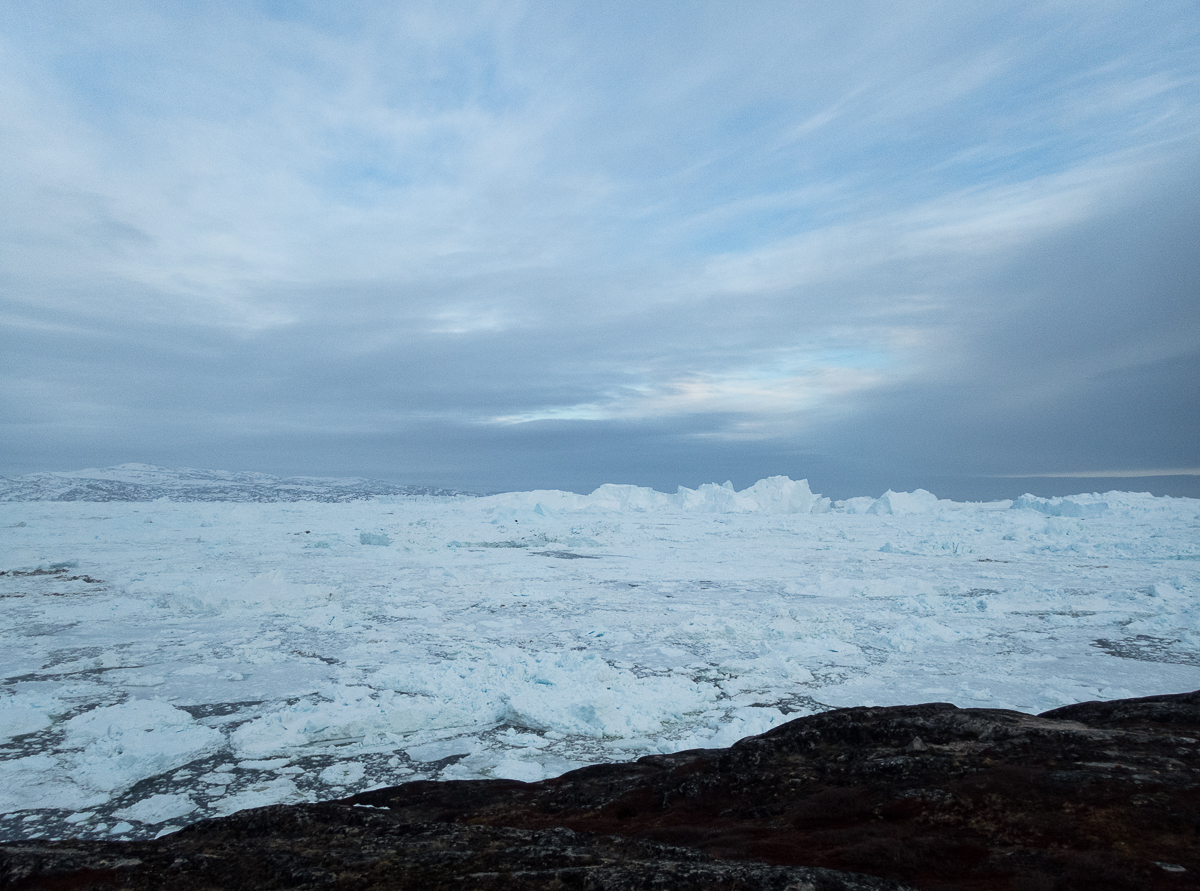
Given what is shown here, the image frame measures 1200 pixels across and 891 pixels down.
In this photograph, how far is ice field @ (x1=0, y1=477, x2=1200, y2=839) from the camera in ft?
20.9

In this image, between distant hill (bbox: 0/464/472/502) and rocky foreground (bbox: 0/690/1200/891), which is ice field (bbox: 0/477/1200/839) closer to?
rocky foreground (bbox: 0/690/1200/891)

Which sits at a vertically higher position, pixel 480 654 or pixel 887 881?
pixel 887 881

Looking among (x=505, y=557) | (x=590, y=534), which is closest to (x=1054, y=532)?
(x=590, y=534)

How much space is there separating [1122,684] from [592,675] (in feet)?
23.9

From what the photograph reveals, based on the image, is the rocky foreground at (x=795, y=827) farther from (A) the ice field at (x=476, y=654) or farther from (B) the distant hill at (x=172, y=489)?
(B) the distant hill at (x=172, y=489)

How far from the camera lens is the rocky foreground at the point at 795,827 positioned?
2484 mm

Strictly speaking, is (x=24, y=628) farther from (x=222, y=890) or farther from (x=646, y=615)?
(x=222, y=890)

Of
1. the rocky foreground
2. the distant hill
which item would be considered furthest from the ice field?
the distant hill

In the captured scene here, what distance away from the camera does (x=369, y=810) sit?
145 inches

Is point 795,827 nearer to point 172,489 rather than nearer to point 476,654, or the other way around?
point 476,654

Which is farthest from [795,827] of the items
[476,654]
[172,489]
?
[172,489]

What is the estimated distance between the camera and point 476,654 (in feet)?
34.1

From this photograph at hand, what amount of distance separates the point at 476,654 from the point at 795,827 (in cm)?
790

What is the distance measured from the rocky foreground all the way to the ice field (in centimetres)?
262
